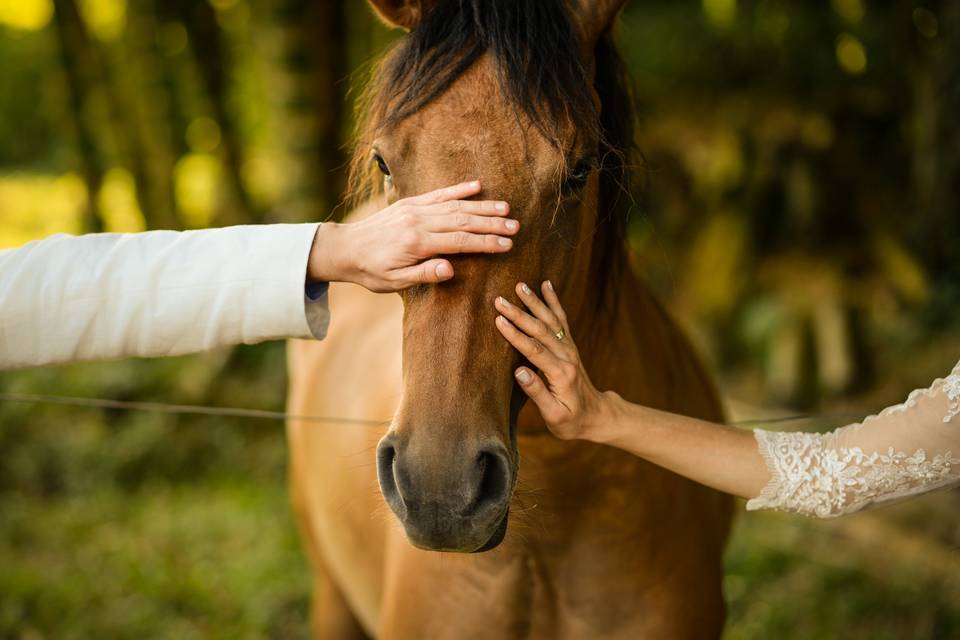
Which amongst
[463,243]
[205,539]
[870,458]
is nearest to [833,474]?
[870,458]

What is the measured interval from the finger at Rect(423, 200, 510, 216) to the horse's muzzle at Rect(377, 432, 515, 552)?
396mm

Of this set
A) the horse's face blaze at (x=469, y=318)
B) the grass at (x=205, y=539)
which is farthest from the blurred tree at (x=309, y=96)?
the horse's face blaze at (x=469, y=318)

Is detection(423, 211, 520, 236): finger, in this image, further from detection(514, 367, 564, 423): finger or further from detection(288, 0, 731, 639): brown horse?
detection(514, 367, 564, 423): finger

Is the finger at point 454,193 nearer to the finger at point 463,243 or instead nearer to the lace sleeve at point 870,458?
the finger at point 463,243

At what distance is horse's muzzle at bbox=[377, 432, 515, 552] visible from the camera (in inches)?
53.1

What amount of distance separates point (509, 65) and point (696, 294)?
601 centimetres

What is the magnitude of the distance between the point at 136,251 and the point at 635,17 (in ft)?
23.0

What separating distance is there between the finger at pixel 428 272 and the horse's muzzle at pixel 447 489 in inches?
10.9

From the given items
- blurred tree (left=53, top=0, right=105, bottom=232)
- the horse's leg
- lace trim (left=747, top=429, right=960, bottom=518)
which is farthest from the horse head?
blurred tree (left=53, top=0, right=105, bottom=232)

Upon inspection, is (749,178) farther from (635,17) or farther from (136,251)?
(136,251)

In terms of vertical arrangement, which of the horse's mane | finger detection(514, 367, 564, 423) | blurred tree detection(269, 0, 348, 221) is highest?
blurred tree detection(269, 0, 348, 221)

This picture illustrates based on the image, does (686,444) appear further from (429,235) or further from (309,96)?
(309,96)

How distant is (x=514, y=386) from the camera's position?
157cm

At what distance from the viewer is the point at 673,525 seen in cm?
212
